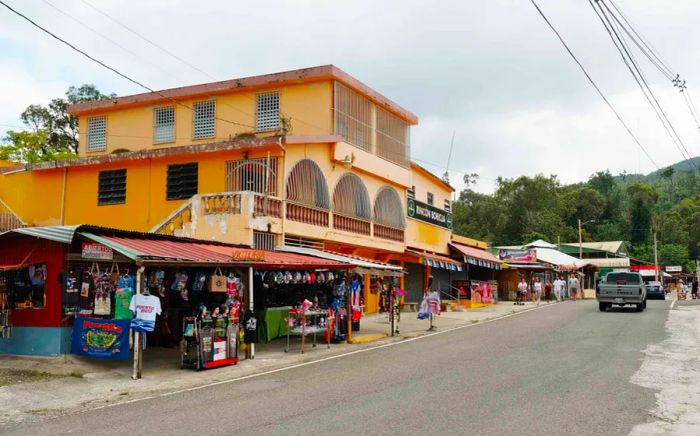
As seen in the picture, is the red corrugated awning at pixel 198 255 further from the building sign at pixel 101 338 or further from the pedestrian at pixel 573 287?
the pedestrian at pixel 573 287

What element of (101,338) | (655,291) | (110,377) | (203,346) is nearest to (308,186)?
(203,346)

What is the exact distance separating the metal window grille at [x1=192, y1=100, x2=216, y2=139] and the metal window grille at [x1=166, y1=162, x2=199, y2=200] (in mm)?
3403

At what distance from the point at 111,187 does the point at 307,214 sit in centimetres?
774

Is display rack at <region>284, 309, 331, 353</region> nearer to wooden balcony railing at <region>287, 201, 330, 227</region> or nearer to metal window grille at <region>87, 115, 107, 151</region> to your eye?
wooden balcony railing at <region>287, 201, 330, 227</region>

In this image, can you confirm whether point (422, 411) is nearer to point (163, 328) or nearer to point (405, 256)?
point (163, 328)

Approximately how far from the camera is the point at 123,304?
43.2ft

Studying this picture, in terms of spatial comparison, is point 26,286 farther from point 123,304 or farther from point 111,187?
point 111,187

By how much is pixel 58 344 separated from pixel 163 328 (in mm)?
3806

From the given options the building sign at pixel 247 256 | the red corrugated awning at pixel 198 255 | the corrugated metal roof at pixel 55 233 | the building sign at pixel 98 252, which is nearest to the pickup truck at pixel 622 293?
the red corrugated awning at pixel 198 255

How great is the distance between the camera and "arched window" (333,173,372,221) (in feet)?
83.9

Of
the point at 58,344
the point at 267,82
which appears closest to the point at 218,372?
the point at 58,344

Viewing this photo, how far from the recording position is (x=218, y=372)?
13508 mm

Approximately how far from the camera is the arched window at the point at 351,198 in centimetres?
2558

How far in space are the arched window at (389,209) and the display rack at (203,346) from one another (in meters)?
14.9
